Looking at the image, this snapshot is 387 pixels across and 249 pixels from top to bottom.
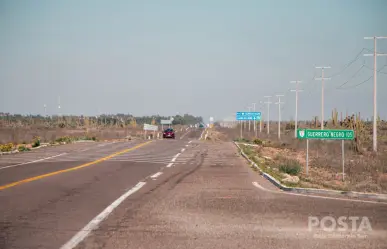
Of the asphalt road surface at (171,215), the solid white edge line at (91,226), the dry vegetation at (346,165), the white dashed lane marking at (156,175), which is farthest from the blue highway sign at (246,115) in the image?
the solid white edge line at (91,226)

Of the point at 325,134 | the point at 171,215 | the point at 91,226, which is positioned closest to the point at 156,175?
the point at 325,134

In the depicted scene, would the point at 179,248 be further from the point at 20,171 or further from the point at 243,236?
the point at 20,171

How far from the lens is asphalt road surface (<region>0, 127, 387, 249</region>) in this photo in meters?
7.84

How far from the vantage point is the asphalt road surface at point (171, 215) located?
309 inches

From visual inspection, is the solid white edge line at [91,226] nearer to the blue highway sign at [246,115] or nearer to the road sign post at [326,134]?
the road sign post at [326,134]

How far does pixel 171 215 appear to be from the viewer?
1005 cm

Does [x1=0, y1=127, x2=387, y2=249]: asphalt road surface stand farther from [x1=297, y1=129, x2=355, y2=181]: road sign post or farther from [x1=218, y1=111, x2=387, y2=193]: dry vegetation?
[x1=218, y1=111, x2=387, y2=193]: dry vegetation

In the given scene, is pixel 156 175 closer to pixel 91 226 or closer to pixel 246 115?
pixel 91 226

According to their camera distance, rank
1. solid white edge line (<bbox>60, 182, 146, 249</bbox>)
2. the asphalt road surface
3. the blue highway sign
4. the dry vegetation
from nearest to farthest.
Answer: solid white edge line (<bbox>60, 182, 146, 249</bbox>) → the asphalt road surface → the dry vegetation → the blue highway sign

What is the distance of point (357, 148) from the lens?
38.4m

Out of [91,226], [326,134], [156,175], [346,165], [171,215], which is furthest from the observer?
[346,165]

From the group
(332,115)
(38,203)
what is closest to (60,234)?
(38,203)

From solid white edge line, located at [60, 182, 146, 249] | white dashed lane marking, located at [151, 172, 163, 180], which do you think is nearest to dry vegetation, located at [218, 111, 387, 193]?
white dashed lane marking, located at [151, 172, 163, 180]

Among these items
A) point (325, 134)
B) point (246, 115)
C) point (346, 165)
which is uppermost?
point (246, 115)
